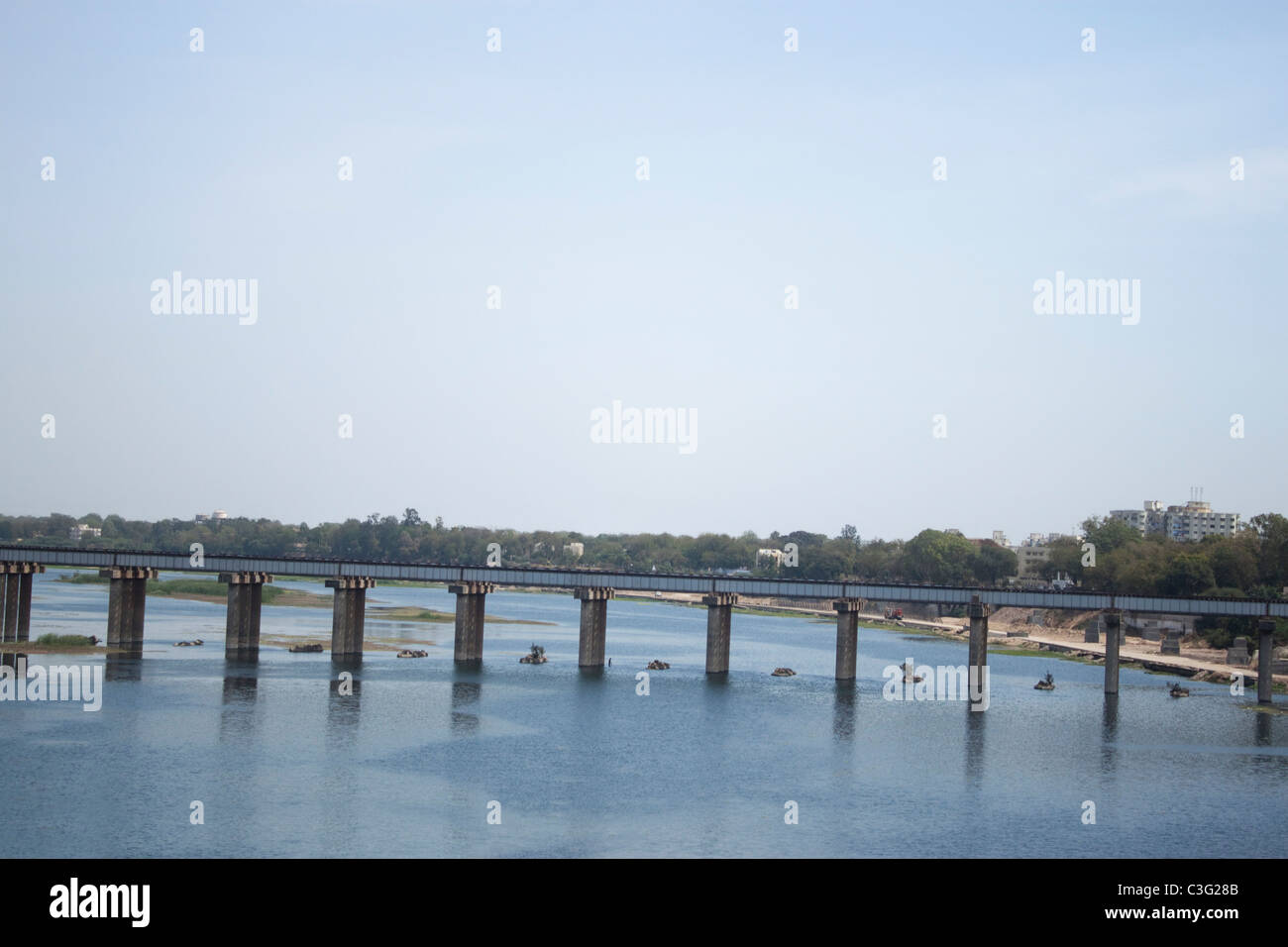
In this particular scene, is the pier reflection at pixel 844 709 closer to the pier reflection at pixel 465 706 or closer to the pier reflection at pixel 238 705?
the pier reflection at pixel 465 706

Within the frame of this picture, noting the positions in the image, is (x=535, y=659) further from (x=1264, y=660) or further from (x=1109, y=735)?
(x=1264, y=660)

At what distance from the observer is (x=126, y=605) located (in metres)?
123

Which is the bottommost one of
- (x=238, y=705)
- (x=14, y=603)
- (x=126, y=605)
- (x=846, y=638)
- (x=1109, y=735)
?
(x=1109, y=735)

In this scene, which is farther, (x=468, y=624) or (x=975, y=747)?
(x=468, y=624)

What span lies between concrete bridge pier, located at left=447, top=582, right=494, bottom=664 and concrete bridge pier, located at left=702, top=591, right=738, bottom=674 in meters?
22.2

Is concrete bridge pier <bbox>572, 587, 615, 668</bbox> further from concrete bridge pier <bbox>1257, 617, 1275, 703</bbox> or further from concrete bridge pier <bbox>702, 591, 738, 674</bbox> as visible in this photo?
concrete bridge pier <bbox>1257, 617, 1275, 703</bbox>

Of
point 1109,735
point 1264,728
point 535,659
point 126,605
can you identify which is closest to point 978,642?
point 1109,735

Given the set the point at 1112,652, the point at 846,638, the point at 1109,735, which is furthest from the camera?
the point at 846,638

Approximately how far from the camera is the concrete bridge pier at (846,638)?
120 m

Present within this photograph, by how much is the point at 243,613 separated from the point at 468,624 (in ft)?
71.8

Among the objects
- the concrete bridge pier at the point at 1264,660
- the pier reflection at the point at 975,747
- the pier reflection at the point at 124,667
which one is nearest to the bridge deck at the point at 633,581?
the concrete bridge pier at the point at 1264,660

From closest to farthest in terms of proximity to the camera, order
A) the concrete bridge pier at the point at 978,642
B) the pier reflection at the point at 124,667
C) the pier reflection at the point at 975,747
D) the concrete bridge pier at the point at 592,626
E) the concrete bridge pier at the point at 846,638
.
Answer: the pier reflection at the point at 975,747 → the pier reflection at the point at 124,667 → the concrete bridge pier at the point at 978,642 → the concrete bridge pier at the point at 846,638 → the concrete bridge pier at the point at 592,626

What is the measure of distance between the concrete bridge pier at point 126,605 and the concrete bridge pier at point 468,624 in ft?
98.7
